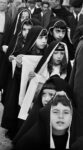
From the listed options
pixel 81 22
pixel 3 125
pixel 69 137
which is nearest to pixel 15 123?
pixel 3 125

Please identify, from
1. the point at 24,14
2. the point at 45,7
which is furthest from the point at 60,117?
the point at 45,7

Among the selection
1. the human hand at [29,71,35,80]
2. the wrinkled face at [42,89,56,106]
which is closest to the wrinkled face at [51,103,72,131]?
the wrinkled face at [42,89,56,106]

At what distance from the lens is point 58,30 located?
8445 millimetres

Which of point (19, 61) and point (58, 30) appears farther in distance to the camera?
point (58, 30)

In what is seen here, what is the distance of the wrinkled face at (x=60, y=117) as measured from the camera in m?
4.73

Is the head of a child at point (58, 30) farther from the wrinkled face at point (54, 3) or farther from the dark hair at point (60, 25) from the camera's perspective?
the wrinkled face at point (54, 3)

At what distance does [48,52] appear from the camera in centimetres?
721

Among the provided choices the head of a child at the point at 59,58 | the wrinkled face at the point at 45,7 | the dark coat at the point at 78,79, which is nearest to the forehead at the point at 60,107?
the dark coat at the point at 78,79

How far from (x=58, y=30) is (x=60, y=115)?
12.5ft

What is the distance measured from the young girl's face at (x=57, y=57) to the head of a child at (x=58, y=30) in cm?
96

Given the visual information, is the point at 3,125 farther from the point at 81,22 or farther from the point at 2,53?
the point at 81,22

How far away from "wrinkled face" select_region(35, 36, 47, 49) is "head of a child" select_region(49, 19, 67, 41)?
10.1 inches

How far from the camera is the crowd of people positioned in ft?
15.7

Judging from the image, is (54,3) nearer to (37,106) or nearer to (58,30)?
(58,30)
